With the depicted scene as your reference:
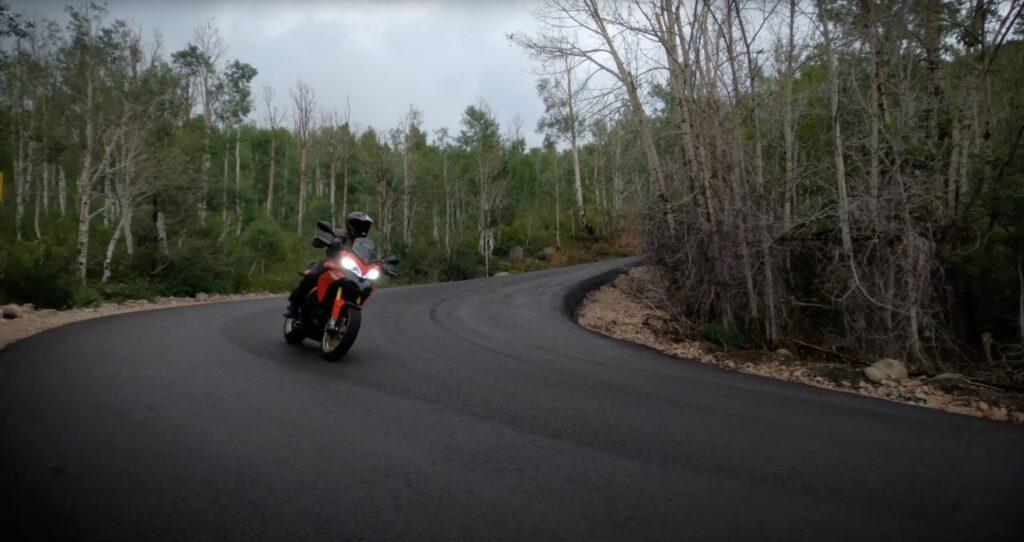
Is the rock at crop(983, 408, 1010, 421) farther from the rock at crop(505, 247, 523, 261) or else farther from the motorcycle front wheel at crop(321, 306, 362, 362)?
the rock at crop(505, 247, 523, 261)

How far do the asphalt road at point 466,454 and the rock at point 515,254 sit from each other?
28.9m

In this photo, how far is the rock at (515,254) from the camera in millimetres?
35062

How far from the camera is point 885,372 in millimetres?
6453

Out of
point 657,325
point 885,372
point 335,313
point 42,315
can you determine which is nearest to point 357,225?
point 335,313

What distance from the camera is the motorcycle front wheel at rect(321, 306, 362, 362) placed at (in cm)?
586

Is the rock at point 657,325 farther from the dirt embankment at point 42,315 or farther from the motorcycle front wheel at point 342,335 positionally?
the dirt embankment at point 42,315

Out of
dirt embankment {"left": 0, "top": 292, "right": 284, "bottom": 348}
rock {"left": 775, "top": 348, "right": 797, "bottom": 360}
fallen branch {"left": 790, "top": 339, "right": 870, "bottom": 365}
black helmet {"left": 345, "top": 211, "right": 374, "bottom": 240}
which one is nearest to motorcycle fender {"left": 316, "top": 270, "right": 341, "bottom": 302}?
black helmet {"left": 345, "top": 211, "right": 374, "bottom": 240}

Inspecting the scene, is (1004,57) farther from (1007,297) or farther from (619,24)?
(619,24)

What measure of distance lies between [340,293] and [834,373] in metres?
6.07

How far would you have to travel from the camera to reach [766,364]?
7438mm

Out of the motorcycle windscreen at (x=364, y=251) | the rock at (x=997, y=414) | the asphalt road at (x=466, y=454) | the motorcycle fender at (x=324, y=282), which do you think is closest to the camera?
the asphalt road at (x=466, y=454)

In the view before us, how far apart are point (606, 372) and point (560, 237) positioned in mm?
31994

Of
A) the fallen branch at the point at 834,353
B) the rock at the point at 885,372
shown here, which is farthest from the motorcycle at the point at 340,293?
the fallen branch at the point at 834,353

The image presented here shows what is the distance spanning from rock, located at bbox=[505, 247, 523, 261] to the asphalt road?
28909 mm
